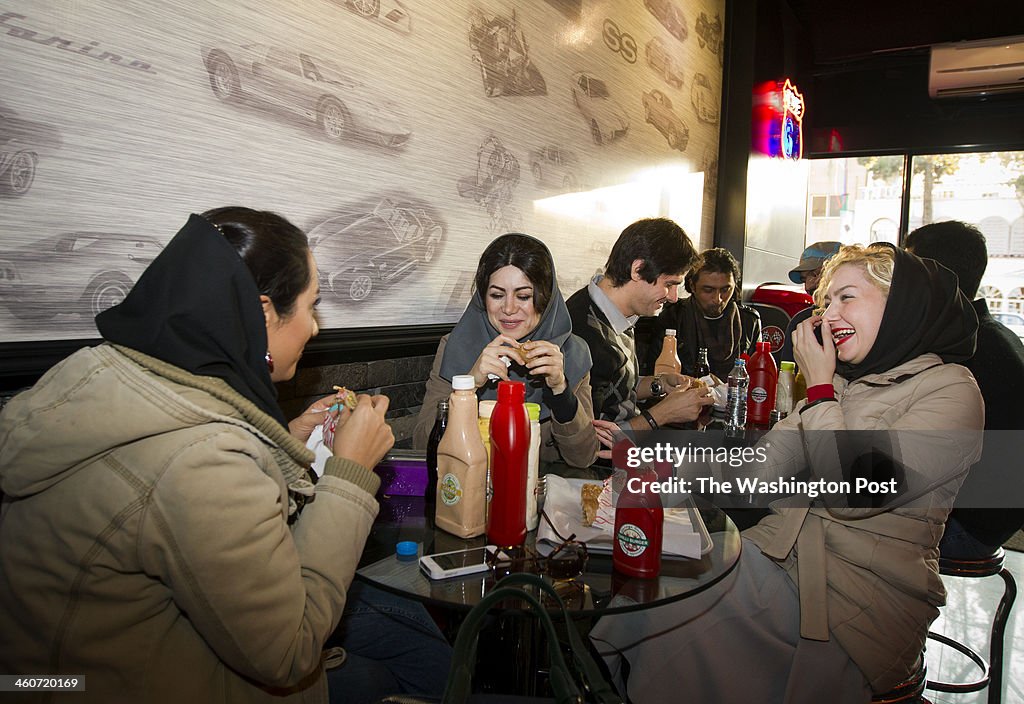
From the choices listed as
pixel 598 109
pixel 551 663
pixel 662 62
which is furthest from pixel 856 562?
pixel 662 62

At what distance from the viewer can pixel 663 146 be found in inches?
181

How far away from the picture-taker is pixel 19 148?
54.9 inches

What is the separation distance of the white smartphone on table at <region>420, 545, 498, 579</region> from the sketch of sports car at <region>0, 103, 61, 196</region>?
1185 millimetres

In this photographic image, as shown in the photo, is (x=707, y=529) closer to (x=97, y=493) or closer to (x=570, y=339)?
(x=570, y=339)

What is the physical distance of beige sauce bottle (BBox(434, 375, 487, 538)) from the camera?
1.38m

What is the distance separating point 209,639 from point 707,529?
109 cm

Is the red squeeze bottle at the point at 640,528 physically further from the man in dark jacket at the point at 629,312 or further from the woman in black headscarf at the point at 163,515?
the man in dark jacket at the point at 629,312

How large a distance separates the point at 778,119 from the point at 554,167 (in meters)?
4.08

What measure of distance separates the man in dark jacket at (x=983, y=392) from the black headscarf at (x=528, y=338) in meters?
1.47

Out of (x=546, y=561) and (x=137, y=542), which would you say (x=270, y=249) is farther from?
(x=546, y=561)

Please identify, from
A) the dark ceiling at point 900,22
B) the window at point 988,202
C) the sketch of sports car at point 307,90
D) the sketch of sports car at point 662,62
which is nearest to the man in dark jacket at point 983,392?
the sketch of sports car at point 307,90

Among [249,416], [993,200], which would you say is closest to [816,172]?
[993,200]

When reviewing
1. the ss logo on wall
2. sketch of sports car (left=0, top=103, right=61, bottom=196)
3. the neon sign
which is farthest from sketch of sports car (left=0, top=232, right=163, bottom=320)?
the neon sign

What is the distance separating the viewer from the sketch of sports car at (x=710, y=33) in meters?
5.19
